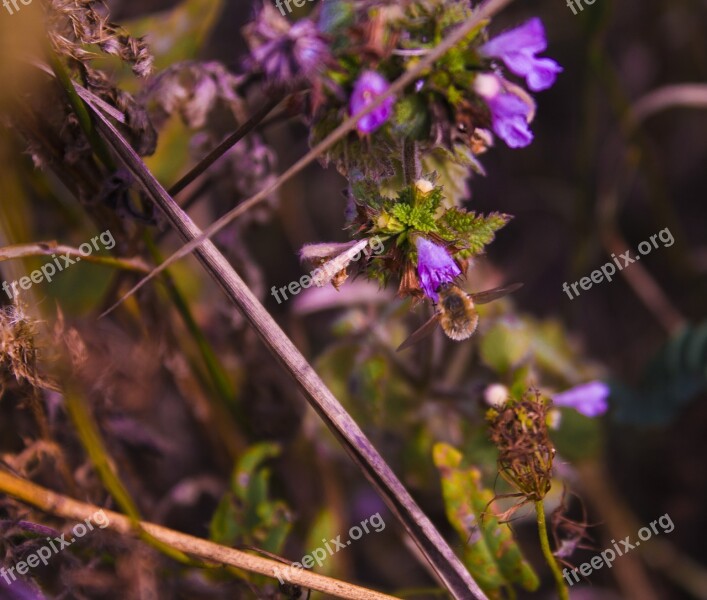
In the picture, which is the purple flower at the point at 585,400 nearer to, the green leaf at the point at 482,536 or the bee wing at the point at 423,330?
the green leaf at the point at 482,536

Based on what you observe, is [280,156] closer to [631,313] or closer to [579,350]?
[579,350]

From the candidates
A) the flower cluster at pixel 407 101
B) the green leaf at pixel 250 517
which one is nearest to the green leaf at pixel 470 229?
the flower cluster at pixel 407 101

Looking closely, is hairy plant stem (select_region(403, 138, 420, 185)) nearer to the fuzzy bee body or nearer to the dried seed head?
the fuzzy bee body

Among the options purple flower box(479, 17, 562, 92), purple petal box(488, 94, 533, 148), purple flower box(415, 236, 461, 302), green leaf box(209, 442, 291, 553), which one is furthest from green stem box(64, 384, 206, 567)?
purple flower box(479, 17, 562, 92)

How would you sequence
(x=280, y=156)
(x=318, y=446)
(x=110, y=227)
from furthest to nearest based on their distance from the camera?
(x=280, y=156) < (x=318, y=446) < (x=110, y=227)

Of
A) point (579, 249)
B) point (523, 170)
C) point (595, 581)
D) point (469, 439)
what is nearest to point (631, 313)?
point (579, 249)
